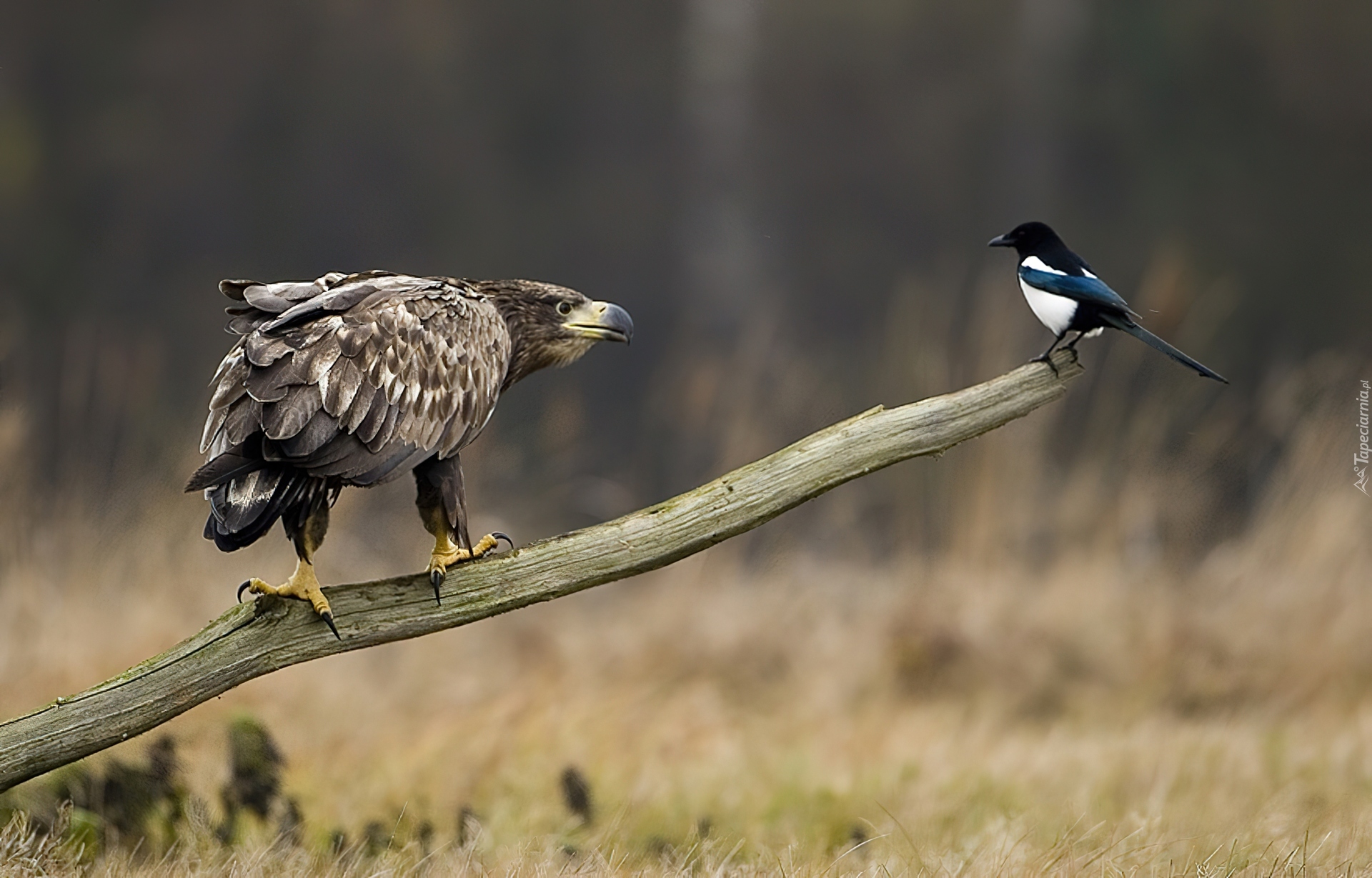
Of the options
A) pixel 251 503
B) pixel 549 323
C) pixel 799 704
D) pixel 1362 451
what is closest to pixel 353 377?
pixel 251 503

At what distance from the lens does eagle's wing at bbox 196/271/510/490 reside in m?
1.91

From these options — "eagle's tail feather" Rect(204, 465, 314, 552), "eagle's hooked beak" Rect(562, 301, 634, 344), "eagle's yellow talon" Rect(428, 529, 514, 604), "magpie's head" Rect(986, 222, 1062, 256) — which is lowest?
"eagle's yellow talon" Rect(428, 529, 514, 604)

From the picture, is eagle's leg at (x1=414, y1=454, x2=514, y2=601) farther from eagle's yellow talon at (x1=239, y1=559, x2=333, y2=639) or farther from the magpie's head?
the magpie's head

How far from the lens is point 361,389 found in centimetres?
199

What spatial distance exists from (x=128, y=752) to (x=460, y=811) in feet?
2.60

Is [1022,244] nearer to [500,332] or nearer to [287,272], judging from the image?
[500,332]

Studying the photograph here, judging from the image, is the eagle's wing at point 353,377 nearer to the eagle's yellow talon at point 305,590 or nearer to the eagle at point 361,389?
the eagle at point 361,389

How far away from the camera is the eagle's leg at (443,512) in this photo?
2182mm

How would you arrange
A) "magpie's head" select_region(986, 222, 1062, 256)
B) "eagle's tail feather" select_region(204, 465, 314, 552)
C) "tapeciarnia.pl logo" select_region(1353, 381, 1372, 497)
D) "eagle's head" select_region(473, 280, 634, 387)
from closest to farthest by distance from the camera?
"eagle's tail feather" select_region(204, 465, 314, 552), "eagle's head" select_region(473, 280, 634, 387), "magpie's head" select_region(986, 222, 1062, 256), "tapeciarnia.pl logo" select_region(1353, 381, 1372, 497)

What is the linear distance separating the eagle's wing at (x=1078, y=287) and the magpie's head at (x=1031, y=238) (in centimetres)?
13

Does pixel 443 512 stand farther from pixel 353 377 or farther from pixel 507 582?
pixel 353 377

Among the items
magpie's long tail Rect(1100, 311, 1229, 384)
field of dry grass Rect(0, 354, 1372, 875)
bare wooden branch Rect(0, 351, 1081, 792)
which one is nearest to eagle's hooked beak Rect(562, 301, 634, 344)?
bare wooden branch Rect(0, 351, 1081, 792)

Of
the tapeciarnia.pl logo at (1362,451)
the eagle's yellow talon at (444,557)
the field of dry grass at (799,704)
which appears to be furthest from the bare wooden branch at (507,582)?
the tapeciarnia.pl logo at (1362,451)

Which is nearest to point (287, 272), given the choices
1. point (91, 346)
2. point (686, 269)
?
point (91, 346)
